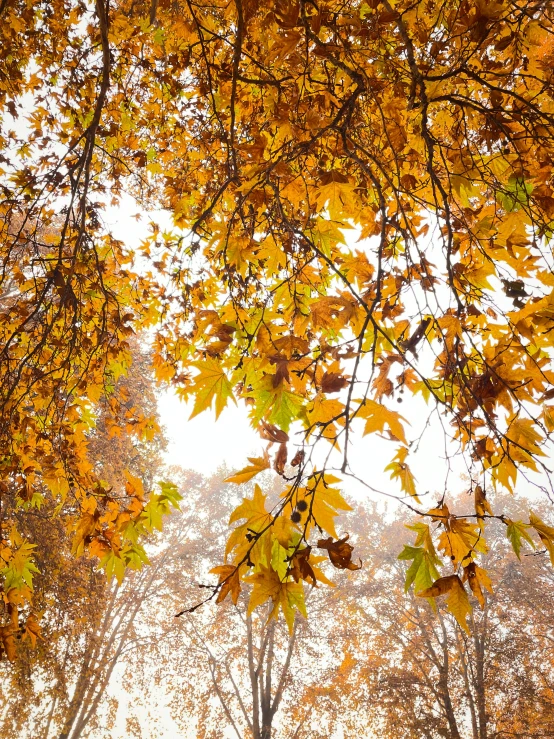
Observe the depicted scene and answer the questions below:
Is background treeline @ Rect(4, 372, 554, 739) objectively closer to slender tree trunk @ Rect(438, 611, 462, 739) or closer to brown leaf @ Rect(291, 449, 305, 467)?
slender tree trunk @ Rect(438, 611, 462, 739)

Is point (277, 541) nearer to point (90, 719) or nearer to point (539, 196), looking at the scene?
point (539, 196)

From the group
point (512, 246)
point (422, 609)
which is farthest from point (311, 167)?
point (422, 609)

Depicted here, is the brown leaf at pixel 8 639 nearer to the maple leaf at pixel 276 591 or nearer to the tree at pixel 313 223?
the tree at pixel 313 223

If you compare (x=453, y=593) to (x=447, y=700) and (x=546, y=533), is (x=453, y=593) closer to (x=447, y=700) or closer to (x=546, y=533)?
(x=546, y=533)

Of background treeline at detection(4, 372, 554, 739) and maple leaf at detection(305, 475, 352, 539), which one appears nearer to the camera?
maple leaf at detection(305, 475, 352, 539)

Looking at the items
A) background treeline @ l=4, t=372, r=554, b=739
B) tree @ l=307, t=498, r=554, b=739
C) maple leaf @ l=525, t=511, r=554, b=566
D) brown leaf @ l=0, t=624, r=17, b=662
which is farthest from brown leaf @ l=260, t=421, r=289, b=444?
tree @ l=307, t=498, r=554, b=739

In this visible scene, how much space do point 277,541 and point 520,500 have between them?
1683 centimetres

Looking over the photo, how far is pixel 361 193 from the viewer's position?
204 cm

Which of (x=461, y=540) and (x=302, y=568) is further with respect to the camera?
(x=461, y=540)

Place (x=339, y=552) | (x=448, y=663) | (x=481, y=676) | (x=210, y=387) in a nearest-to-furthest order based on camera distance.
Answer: (x=339, y=552)
(x=210, y=387)
(x=481, y=676)
(x=448, y=663)

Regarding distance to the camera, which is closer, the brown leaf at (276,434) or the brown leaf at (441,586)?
the brown leaf at (441,586)

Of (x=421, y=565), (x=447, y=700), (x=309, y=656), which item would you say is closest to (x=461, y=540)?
(x=421, y=565)

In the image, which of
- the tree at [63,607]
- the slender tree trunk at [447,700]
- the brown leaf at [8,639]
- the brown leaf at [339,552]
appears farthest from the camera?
the slender tree trunk at [447,700]

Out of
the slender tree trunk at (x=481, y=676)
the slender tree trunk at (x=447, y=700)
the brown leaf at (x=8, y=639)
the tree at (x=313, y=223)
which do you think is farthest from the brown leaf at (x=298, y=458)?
the slender tree trunk at (x=447, y=700)
